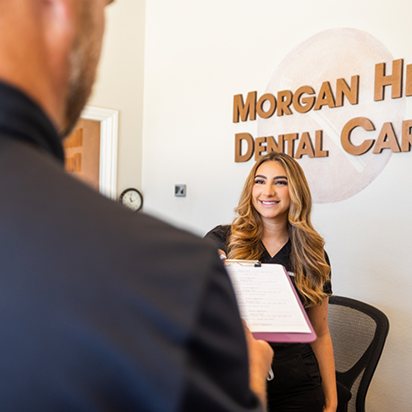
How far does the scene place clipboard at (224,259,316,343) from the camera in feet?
3.43

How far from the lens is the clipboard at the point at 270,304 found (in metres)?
1.05

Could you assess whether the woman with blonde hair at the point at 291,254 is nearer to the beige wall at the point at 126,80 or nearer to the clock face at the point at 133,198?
the clock face at the point at 133,198

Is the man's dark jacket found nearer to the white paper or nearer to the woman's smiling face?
the white paper

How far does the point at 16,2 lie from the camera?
39 cm

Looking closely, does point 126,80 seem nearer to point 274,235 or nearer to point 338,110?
point 338,110

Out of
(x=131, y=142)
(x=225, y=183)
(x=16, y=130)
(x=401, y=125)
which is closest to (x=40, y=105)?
(x=16, y=130)

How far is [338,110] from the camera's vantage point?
9.29 ft

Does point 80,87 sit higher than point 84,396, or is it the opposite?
point 80,87

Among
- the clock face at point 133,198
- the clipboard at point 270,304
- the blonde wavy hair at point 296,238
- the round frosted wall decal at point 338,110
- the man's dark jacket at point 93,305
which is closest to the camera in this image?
the man's dark jacket at point 93,305

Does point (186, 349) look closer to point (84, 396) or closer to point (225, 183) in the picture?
point (84, 396)

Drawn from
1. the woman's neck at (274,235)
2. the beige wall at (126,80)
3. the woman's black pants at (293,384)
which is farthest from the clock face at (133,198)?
the woman's black pants at (293,384)

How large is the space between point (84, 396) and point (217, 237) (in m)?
1.83

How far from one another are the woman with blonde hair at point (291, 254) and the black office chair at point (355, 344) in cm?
29

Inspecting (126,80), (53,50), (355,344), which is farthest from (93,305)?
(126,80)
